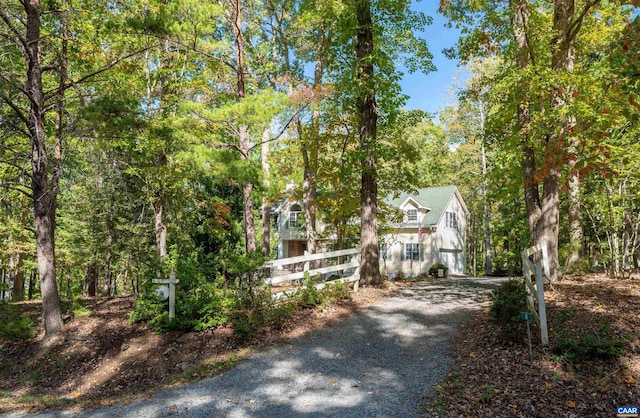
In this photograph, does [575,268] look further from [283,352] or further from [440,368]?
[283,352]

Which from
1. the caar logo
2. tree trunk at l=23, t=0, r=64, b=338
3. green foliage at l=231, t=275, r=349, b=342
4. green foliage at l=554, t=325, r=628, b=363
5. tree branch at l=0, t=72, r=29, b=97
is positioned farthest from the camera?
tree trunk at l=23, t=0, r=64, b=338

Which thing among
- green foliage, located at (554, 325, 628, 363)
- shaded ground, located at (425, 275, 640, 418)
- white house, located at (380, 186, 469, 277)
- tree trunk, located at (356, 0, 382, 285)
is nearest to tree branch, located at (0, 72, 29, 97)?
tree trunk, located at (356, 0, 382, 285)

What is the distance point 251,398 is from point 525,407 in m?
3.12

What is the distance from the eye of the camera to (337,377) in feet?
17.2

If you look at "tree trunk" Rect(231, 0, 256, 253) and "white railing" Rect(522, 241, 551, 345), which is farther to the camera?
"tree trunk" Rect(231, 0, 256, 253)

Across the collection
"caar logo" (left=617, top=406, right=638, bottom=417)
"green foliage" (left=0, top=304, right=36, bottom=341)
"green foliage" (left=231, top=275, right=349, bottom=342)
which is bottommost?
"green foliage" (left=0, top=304, right=36, bottom=341)

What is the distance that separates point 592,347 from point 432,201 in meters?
22.4

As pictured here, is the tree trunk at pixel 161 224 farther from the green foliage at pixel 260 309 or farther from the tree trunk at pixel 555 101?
the tree trunk at pixel 555 101

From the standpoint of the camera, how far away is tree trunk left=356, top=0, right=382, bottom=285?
10.7 metres

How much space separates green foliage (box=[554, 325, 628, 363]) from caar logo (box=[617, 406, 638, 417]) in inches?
33.1

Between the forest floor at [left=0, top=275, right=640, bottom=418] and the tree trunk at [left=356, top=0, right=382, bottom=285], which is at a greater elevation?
the tree trunk at [left=356, top=0, right=382, bottom=285]

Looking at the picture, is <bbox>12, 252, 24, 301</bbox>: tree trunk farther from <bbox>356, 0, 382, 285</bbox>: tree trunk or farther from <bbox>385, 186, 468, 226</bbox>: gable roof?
<bbox>385, 186, 468, 226</bbox>: gable roof

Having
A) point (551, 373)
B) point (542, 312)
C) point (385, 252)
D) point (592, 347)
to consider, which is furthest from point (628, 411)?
point (385, 252)

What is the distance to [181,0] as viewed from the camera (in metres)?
8.54
